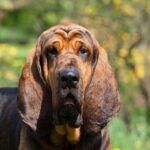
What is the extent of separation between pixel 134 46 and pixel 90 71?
681cm

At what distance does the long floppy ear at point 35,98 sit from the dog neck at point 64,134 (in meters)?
0.12

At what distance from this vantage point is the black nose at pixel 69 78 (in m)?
6.20

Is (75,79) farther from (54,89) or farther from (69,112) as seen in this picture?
(69,112)

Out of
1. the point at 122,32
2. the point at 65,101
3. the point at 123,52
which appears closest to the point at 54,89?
the point at 65,101

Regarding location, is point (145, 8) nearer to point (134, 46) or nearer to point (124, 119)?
point (134, 46)

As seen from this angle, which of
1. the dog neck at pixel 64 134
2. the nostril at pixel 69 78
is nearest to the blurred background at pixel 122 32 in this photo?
the dog neck at pixel 64 134

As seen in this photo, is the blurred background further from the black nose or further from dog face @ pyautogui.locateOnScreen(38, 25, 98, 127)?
the black nose

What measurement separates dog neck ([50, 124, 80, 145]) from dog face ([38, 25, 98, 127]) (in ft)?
0.38

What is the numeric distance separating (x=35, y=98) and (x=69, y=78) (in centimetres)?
55

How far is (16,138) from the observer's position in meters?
7.18

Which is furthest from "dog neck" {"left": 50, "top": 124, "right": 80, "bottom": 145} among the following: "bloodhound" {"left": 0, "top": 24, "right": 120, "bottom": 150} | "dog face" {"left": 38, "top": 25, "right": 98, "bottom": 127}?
"dog face" {"left": 38, "top": 25, "right": 98, "bottom": 127}

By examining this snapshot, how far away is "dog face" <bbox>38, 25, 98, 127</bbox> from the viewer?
627 cm

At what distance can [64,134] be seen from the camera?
6.73 m

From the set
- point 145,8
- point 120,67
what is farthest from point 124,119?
point 145,8
